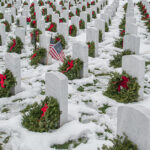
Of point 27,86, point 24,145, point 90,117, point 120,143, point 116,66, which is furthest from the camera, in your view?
point 116,66

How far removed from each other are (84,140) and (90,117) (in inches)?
30.3

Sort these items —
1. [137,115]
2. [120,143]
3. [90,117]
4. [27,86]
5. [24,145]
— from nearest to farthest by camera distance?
[137,115]
[120,143]
[24,145]
[90,117]
[27,86]

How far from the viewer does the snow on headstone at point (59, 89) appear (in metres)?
4.36

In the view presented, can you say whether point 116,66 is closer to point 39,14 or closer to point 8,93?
point 8,93

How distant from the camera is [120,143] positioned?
11.0 ft

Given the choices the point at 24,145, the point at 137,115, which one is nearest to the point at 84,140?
the point at 24,145

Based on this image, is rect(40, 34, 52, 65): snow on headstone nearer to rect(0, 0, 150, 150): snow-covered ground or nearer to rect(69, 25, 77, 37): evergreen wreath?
rect(0, 0, 150, 150): snow-covered ground

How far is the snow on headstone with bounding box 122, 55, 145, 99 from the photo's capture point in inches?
207

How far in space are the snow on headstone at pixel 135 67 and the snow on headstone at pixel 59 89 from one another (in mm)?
1647

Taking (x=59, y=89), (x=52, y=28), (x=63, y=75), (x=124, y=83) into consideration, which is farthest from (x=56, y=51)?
(x=52, y=28)

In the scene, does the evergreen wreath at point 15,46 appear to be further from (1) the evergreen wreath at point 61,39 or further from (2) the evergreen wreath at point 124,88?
(2) the evergreen wreath at point 124,88

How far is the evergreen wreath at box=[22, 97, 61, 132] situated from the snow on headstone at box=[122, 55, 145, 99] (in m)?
1.86

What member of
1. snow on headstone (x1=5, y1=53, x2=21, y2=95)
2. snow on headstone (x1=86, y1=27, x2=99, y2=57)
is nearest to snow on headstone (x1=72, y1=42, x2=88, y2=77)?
snow on headstone (x1=5, y1=53, x2=21, y2=95)

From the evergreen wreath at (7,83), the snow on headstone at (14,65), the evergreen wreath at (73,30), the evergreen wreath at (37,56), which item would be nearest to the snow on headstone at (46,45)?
the evergreen wreath at (37,56)
